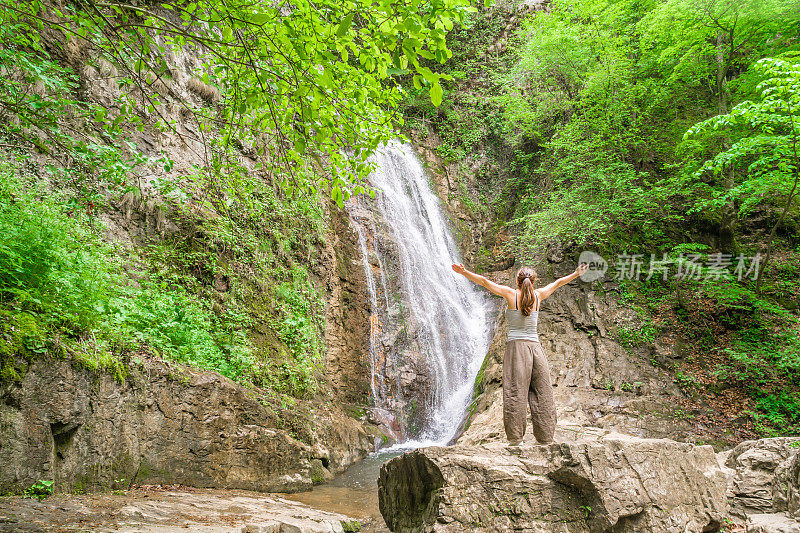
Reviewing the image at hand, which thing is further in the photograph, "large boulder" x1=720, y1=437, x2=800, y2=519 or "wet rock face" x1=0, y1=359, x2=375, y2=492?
"large boulder" x1=720, y1=437, x2=800, y2=519

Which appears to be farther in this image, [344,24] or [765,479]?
[765,479]

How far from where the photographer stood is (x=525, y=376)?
4.06 meters

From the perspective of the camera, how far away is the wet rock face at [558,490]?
11.0ft

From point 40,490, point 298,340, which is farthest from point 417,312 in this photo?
point 40,490

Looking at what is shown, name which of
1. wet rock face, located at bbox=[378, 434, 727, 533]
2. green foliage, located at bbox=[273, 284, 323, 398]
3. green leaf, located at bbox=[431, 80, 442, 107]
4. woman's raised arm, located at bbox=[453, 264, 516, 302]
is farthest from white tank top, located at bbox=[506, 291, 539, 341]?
green foliage, located at bbox=[273, 284, 323, 398]

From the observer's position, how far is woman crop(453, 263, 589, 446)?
405 centimetres

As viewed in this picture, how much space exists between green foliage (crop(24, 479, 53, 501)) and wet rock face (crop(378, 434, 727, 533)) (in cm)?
287

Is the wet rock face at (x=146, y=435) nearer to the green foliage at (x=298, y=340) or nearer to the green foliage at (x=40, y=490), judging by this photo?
the green foliage at (x=40, y=490)

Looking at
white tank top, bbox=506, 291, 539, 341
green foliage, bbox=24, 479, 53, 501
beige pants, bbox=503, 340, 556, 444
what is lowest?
green foliage, bbox=24, 479, 53, 501

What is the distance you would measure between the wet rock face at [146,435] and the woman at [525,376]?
3.51 metres

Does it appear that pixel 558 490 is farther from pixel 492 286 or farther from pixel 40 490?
pixel 40 490

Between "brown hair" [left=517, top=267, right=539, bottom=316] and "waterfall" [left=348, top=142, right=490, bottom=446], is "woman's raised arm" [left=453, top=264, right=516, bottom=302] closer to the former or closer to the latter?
"brown hair" [left=517, top=267, right=539, bottom=316]

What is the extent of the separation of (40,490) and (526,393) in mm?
4085

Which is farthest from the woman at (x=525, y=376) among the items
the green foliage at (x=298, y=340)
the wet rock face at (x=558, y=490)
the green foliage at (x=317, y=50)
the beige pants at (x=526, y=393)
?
the green foliage at (x=298, y=340)
